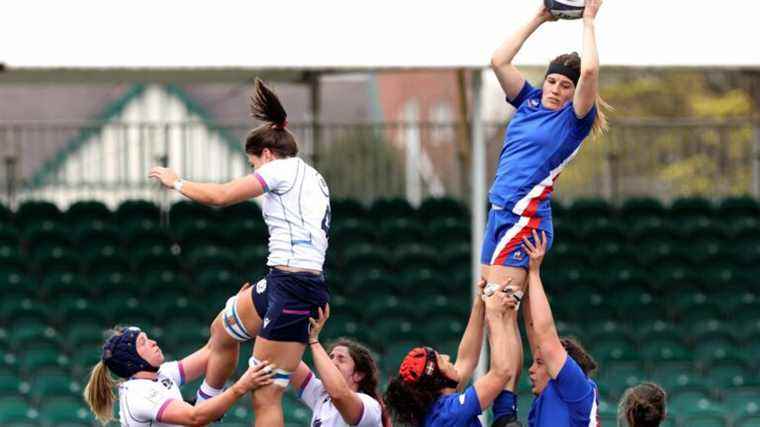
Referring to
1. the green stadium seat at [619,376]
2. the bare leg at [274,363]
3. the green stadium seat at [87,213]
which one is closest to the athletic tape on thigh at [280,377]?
the bare leg at [274,363]

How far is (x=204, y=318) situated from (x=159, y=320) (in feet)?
1.38

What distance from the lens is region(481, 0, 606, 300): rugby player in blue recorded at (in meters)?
7.53

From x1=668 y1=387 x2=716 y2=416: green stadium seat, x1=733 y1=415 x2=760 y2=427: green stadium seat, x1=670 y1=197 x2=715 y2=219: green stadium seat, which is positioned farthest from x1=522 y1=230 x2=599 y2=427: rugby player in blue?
x1=670 y1=197 x2=715 y2=219: green stadium seat

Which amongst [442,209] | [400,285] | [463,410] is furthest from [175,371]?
[442,209]

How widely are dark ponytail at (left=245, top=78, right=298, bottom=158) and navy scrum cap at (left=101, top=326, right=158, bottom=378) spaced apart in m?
1.06

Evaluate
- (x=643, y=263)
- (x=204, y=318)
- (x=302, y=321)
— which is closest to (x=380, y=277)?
(x=204, y=318)

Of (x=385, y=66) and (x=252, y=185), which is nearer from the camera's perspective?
(x=252, y=185)

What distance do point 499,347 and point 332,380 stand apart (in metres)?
0.83

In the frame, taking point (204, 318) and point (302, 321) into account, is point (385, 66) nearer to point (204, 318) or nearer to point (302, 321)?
point (204, 318)

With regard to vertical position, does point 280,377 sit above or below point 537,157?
below

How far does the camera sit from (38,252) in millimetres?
15727

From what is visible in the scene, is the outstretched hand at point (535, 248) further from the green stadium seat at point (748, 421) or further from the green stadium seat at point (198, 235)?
the green stadium seat at point (198, 235)

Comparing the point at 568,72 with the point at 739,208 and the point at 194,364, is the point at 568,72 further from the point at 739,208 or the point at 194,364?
the point at 739,208
